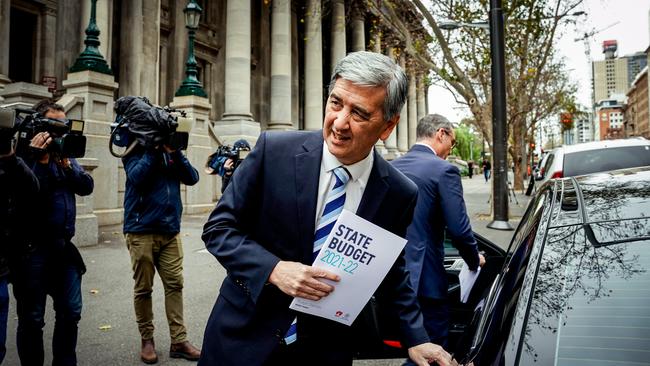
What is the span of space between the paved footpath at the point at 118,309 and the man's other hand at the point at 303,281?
306cm

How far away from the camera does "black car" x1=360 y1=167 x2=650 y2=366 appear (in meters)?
1.30

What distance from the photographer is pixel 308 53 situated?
85.7ft

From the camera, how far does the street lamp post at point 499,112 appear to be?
12.3 metres

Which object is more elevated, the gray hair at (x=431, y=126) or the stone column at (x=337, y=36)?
the stone column at (x=337, y=36)

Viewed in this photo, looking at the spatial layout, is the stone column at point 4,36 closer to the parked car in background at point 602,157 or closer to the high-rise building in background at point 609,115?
the parked car in background at point 602,157

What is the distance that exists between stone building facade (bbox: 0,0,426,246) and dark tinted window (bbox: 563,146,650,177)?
8.37 m

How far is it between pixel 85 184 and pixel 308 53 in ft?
75.7

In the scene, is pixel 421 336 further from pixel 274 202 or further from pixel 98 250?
pixel 98 250

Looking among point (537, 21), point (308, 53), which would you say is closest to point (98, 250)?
point (537, 21)

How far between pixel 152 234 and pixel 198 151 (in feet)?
37.6

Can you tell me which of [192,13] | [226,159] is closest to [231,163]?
[226,159]

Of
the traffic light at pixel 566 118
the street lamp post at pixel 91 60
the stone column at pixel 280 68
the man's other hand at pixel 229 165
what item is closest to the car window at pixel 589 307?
the man's other hand at pixel 229 165

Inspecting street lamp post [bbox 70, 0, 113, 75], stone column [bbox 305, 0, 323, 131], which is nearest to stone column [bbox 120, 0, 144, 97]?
street lamp post [bbox 70, 0, 113, 75]

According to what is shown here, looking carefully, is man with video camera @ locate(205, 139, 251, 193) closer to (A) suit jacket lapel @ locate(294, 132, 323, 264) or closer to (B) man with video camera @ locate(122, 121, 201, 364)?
(B) man with video camera @ locate(122, 121, 201, 364)
